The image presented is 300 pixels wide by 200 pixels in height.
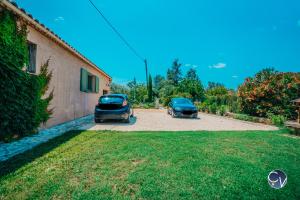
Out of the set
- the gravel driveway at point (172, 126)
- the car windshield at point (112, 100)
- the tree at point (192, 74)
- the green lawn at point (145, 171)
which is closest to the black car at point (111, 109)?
the car windshield at point (112, 100)

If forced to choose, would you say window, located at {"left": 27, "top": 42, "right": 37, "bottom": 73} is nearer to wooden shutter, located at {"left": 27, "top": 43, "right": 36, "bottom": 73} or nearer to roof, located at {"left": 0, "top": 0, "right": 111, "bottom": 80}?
wooden shutter, located at {"left": 27, "top": 43, "right": 36, "bottom": 73}

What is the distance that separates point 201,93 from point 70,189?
119ft

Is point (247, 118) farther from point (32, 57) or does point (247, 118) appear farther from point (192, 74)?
point (192, 74)

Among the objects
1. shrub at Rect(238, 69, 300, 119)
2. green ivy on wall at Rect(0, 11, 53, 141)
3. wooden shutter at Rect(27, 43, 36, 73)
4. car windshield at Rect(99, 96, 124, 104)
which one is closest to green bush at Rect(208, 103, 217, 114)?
shrub at Rect(238, 69, 300, 119)

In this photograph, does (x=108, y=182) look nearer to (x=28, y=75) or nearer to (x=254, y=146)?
(x=254, y=146)

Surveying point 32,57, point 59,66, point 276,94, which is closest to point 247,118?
point 276,94

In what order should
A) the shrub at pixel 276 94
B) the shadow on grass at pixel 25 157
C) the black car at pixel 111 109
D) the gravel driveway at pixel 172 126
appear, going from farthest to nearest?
the shrub at pixel 276 94
the black car at pixel 111 109
the gravel driveway at pixel 172 126
the shadow on grass at pixel 25 157

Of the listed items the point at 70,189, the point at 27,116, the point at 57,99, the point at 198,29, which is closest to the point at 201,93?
the point at 198,29

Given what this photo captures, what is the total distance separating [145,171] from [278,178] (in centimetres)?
203

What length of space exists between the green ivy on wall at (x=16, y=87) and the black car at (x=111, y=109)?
3.43 meters

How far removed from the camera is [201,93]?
38.0 metres

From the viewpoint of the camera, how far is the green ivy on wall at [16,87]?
5668 millimetres

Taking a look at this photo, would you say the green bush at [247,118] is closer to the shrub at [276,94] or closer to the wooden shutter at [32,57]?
the shrub at [276,94]

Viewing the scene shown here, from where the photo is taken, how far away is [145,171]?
3793mm
